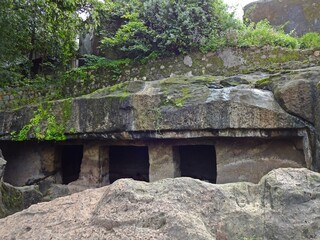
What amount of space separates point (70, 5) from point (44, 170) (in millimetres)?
3301

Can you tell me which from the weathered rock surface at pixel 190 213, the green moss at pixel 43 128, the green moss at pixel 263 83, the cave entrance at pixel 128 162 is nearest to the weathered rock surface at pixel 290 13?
the green moss at pixel 263 83

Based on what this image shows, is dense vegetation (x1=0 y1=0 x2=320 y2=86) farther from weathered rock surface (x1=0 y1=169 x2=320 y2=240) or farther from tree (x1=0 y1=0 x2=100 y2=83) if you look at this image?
weathered rock surface (x1=0 y1=169 x2=320 y2=240)

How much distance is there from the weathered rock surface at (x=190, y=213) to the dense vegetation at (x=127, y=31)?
517cm

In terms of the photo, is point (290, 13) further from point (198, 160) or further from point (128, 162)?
point (128, 162)

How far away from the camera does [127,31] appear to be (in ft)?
27.3

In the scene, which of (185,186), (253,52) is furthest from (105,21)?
(185,186)

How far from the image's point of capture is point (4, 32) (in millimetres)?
6383

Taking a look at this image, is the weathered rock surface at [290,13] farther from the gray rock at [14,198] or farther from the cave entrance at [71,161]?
the gray rock at [14,198]

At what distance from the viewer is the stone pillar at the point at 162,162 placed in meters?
5.16

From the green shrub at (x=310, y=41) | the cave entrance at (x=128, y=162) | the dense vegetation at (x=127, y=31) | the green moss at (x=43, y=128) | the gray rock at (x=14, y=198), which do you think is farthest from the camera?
A: the cave entrance at (x=128, y=162)

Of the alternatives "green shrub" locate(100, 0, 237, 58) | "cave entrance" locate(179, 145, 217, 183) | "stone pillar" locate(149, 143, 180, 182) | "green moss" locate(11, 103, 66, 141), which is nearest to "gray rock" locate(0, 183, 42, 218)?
"green moss" locate(11, 103, 66, 141)

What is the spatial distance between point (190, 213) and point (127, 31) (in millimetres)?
7066

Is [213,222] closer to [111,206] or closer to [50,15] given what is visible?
[111,206]

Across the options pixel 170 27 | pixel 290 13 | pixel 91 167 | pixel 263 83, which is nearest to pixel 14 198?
pixel 91 167
